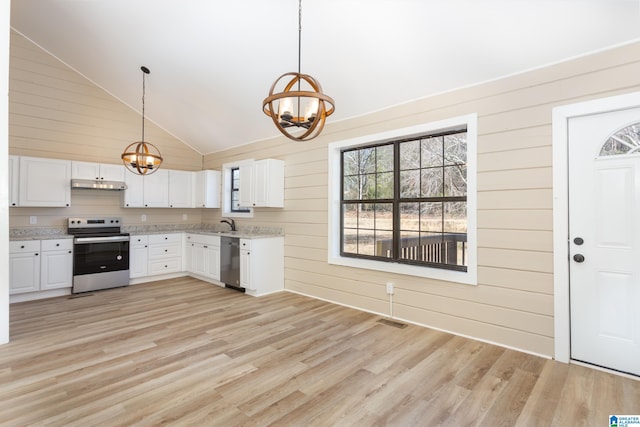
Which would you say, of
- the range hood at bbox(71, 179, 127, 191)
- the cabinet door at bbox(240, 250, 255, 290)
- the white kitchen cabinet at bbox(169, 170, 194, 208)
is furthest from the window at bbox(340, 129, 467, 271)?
the range hood at bbox(71, 179, 127, 191)

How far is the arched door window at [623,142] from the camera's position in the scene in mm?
2500

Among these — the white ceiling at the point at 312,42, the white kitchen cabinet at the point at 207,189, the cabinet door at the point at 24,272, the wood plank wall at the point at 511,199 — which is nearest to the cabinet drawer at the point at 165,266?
Result: the white kitchen cabinet at the point at 207,189

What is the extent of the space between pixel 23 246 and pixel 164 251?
196 cm

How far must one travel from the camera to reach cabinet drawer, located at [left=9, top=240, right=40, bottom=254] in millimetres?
4523

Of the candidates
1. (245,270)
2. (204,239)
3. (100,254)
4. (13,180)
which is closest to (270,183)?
(245,270)

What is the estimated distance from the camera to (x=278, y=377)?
2.52 metres

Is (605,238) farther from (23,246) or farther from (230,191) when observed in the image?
(23,246)

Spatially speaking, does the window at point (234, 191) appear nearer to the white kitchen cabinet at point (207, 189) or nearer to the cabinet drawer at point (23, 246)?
the white kitchen cabinet at point (207, 189)

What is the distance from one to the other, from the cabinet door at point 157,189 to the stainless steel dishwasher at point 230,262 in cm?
165

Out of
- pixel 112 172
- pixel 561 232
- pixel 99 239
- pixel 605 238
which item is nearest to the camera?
pixel 605 238

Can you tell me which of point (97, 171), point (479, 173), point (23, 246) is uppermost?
point (97, 171)

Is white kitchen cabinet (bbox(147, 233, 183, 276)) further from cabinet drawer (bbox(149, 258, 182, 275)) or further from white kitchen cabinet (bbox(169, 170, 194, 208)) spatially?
white kitchen cabinet (bbox(169, 170, 194, 208))

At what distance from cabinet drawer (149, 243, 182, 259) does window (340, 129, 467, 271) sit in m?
3.48

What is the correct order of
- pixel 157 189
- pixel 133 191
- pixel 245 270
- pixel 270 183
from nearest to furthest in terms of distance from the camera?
pixel 245 270 → pixel 270 183 → pixel 133 191 → pixel 157 189
